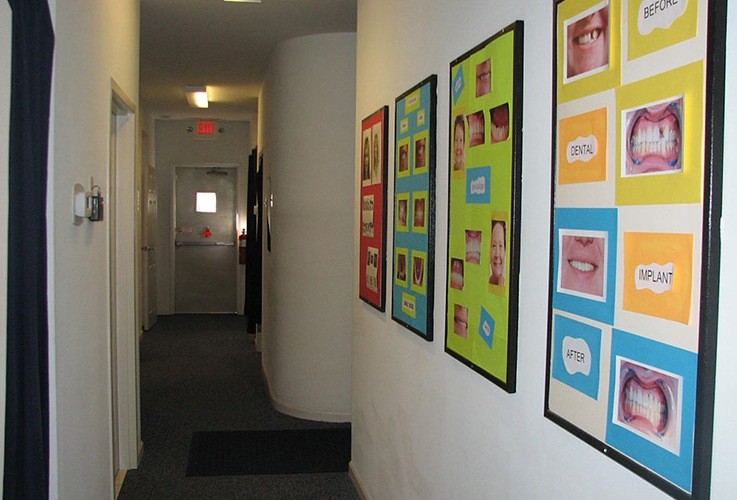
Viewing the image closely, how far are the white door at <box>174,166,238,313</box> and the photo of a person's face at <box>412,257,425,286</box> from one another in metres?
7.37

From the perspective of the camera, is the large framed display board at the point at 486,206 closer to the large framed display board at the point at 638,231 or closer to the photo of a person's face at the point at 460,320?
the photo of a person's face at the point at 460,320

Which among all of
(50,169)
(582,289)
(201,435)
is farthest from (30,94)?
(201,435)

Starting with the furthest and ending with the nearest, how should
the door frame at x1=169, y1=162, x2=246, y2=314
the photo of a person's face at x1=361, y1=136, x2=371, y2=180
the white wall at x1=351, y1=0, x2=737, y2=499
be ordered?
the door frame at x1=169, y1=162, x2=246, y2=314, the photo of a person's face at x1=361, y1=136, x2=371, y2=180, the white wall at x1=351, y1=0, x2=737, y2=499

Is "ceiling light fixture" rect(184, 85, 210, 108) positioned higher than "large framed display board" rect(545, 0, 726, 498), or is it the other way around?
"ceiling light fixture" rect(184, 85, 210, 108)

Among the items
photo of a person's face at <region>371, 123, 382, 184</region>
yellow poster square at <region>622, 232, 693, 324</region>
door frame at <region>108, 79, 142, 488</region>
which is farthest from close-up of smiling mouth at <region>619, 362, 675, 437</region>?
door frame at <region>108, 79, 142, 488</region>

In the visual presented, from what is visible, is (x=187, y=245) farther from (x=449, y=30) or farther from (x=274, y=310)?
(x=449, y=30)

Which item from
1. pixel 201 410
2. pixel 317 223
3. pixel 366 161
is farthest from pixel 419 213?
pixel 201 410

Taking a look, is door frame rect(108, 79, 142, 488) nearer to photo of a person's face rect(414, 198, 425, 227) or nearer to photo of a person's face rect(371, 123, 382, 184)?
photo of a person's face rect(371, 123, 382, 184)

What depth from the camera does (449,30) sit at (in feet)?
7.00

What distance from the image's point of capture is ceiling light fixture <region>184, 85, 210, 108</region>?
6844mm

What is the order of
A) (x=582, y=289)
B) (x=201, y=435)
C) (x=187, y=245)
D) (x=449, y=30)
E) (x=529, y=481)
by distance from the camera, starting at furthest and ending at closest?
(x=187, y=245) < (x=201, y=435) < (x=449, y=30) < (x=529, y=481) < (x=582, y=289)

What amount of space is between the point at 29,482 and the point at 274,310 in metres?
3.45

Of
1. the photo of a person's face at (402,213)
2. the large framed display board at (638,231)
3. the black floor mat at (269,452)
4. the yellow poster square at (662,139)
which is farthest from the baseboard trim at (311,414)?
the yellow poster square at (662,139)

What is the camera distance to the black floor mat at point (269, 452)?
3.83 meters
